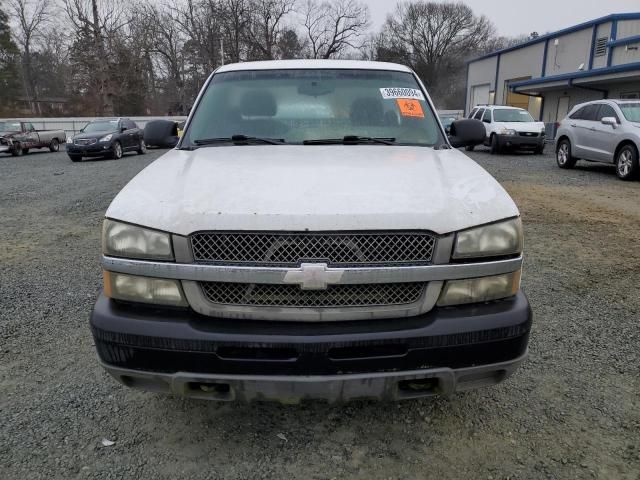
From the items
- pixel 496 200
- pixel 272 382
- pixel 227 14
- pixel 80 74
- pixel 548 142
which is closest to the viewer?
pixel 272 382

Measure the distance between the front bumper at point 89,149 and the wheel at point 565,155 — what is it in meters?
15.5

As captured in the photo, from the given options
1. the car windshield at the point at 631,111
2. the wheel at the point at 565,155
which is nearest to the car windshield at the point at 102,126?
the wheel at the point at 565,155

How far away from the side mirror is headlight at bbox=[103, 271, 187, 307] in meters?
2.61

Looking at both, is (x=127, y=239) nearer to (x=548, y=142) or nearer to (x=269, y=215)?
(x=269, y=215)

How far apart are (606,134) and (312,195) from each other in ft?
38.7

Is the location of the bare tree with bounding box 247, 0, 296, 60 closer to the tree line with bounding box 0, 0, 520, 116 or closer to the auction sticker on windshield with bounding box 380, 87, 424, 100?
the tree line with bounding box 0, 0, 520, 116

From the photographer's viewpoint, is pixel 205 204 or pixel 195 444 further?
pixel 195 444

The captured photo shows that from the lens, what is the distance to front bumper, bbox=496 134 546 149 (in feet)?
55.6

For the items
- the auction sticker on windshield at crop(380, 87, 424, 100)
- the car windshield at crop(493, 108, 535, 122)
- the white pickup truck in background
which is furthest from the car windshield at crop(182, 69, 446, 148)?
the white pickup truck in background

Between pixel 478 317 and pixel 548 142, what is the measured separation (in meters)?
25.6

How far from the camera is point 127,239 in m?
2.02

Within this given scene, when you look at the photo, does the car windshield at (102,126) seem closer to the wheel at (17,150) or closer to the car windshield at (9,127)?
the wheel at (17,150)

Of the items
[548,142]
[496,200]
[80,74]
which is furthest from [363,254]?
[80,74]

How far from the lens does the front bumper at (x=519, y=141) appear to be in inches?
667
